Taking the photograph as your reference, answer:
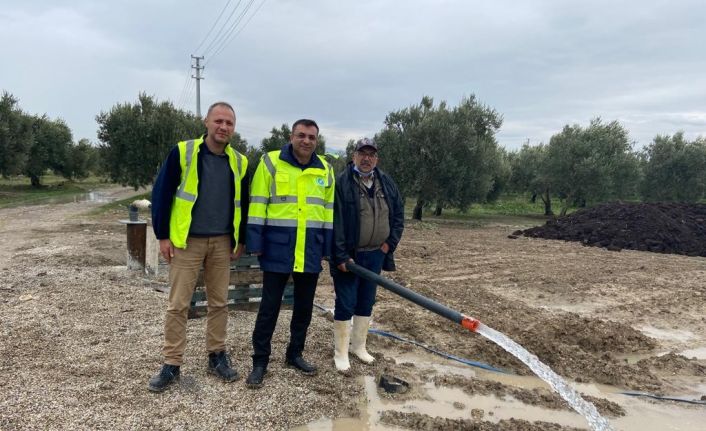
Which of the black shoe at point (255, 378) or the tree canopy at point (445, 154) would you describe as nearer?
the black shoe at point (255, 378)

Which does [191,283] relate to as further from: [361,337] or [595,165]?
[595,165]

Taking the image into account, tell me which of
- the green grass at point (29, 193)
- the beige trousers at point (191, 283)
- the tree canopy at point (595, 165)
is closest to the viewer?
the beige trousers at point (191, 283)

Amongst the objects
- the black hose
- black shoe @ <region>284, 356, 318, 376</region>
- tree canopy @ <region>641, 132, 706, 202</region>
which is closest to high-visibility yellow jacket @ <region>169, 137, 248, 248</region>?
the black hose

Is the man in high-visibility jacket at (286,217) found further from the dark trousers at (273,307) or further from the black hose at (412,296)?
the black hose at (412,296)

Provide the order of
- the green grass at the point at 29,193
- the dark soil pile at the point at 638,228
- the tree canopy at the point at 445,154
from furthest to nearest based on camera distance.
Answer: the green grass at the point at 29,193 < the tree canopy at the point at 445,154 < the dark soil pile at the point at 638,228

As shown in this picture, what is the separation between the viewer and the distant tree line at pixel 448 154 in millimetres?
21422

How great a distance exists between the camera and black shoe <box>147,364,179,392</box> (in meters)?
3.75

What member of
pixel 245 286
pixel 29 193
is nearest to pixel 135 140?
pixel 29 193

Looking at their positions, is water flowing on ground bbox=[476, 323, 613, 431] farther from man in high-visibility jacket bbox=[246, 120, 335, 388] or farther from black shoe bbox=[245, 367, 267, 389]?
black shoe bbox=[245, 367, 267, 389]

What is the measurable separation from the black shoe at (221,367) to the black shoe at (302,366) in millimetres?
540

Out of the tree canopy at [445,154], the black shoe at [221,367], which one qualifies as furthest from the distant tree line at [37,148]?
the black shoe at [221,367]

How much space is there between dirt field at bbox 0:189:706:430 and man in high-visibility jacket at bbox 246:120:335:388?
24.5 inches

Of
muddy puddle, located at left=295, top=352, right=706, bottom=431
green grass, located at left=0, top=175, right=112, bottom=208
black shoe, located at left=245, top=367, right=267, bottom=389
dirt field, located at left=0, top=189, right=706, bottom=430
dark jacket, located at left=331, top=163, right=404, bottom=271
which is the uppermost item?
dark jacket, located at left=331, top=163, right=404, bottom=271

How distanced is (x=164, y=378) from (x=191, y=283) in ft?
2.70
